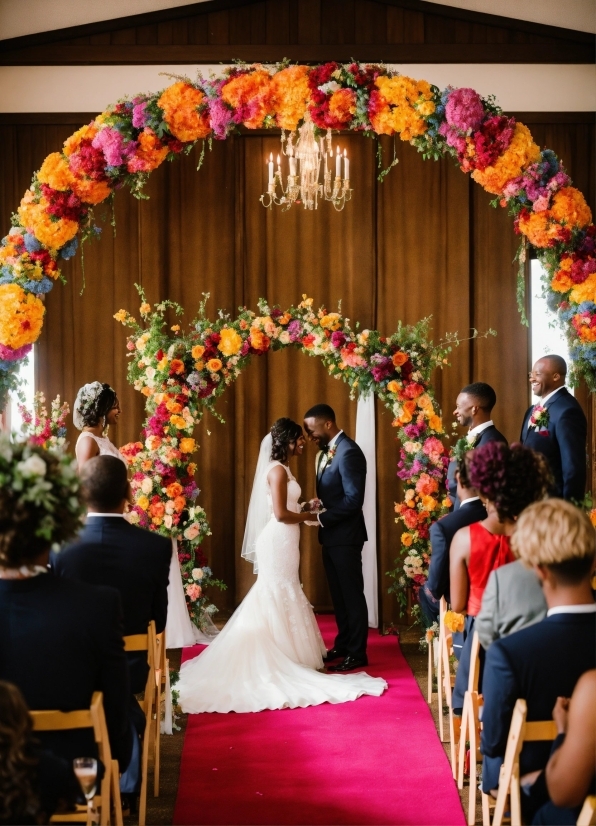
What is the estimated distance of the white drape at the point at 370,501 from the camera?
8062 mm

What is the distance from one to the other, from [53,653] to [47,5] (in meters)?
7.27

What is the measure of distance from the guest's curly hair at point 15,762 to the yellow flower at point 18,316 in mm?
3842

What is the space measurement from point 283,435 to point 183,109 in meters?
2.29

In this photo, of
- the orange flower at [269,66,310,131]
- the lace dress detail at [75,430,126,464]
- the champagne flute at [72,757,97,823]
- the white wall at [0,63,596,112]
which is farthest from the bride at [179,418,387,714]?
the white wall at [0,63,596,112]

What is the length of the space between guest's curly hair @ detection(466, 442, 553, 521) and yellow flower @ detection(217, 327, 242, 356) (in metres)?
3.38

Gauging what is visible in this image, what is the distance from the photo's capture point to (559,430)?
583 centimetres

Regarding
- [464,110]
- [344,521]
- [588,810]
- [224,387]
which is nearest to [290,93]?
[464,110]

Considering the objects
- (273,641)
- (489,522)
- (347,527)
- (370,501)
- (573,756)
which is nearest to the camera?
(573,756)

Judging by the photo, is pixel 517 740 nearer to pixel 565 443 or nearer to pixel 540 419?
pixel 565 443

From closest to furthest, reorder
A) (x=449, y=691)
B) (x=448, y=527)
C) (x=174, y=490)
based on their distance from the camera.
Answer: (x=448, y=527) < (x=449, y=691) < (x=174, y=490)

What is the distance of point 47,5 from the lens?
28.2 feet

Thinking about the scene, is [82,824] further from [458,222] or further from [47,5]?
[47,5]

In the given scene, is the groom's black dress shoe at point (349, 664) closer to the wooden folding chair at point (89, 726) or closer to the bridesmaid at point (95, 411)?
the bridesmaid at point (95, 411)

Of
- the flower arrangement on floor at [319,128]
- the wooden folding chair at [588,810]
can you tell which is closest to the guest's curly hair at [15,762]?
the wooden folding chair at [588,810]
